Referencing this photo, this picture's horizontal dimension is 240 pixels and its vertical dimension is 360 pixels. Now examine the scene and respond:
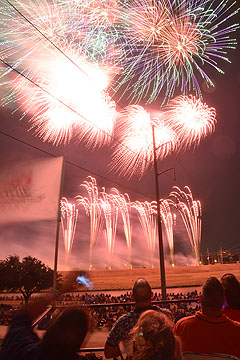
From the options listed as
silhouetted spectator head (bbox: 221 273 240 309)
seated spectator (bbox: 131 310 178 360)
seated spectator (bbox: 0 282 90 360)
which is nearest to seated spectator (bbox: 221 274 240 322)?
silhouetted spectator head (bbox: 221 273 240 309)

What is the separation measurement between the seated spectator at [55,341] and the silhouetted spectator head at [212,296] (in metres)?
1.16

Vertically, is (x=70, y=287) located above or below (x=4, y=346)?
above

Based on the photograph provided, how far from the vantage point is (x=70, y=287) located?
308 centimetres

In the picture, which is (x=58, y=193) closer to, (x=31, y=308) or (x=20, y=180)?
(x=20, y=180)

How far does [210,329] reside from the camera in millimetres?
2430

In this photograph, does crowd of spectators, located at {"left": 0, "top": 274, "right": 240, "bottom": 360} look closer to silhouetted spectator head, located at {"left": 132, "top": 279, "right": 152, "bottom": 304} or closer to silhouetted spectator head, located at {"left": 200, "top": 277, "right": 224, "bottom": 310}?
silhouetted spectator head, located at {"left": 200, "top": 277, "right": 224, "bottom": 310}

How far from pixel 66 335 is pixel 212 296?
53.8 inches

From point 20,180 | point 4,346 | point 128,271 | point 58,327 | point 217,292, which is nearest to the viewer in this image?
point 58,327

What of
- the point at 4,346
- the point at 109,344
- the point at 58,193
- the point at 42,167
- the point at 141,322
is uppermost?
the point at 42,167

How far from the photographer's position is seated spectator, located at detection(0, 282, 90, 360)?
5.83 ft

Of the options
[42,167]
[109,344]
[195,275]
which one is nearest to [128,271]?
[195,275]

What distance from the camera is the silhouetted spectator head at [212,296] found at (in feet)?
8.27

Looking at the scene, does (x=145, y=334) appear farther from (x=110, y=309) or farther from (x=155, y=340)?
(x=110, y=309)

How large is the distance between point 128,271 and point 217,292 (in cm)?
→ 6063
